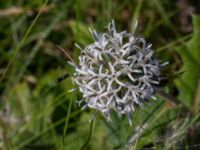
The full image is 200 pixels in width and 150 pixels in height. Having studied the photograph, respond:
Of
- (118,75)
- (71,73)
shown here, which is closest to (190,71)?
(71,73)

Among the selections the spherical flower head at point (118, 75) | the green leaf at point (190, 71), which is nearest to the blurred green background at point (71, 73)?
the green leaf at point (190, 71)

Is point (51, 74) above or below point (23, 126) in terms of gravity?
above

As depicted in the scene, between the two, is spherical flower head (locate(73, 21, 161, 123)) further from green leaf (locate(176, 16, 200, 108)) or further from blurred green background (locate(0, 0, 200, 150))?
green leaf (locate(176, 16, 200, 108))

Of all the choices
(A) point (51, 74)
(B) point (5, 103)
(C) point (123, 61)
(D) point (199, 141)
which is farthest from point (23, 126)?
(C) point (123, 61)

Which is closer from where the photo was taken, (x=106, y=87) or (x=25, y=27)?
(x=106, y=87)

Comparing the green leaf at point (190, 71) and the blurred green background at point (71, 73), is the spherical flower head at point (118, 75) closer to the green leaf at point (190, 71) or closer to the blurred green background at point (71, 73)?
the blurred green background at point (71, 73)

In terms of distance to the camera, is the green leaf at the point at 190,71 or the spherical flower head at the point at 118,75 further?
the green leaf at the point at 190,71

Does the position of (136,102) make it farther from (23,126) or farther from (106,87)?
(23,126)
